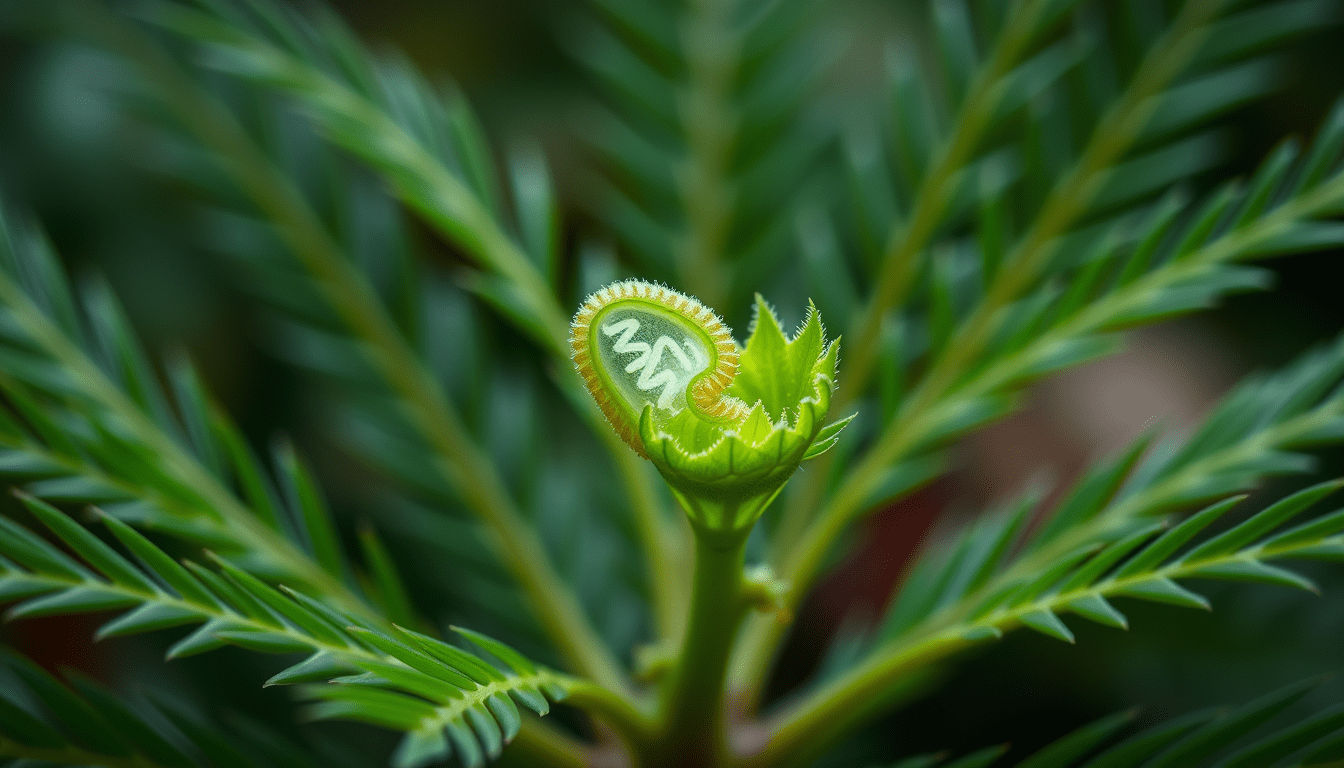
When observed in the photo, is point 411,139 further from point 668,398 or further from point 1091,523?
point 1091,523

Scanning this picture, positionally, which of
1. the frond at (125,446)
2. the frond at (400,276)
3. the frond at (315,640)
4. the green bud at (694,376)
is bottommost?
the frond at (315,640)

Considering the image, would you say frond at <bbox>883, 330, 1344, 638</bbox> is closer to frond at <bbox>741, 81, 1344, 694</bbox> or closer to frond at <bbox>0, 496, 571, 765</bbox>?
frond at <bbox>741, 81, 1344, 694</bbox>

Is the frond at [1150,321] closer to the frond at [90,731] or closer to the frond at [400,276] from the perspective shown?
the frond at [400,276]

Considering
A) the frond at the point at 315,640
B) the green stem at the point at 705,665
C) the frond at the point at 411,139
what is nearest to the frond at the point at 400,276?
the frond at the point at 411,139

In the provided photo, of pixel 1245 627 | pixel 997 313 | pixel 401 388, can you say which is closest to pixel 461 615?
pixel 401 388

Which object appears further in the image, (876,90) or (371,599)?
(876,90)

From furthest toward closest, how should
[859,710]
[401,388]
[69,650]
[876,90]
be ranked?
→ [876,90] < [69,650] < [401,388] < [859,710]

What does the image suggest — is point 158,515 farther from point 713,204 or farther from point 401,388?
point 713,204
